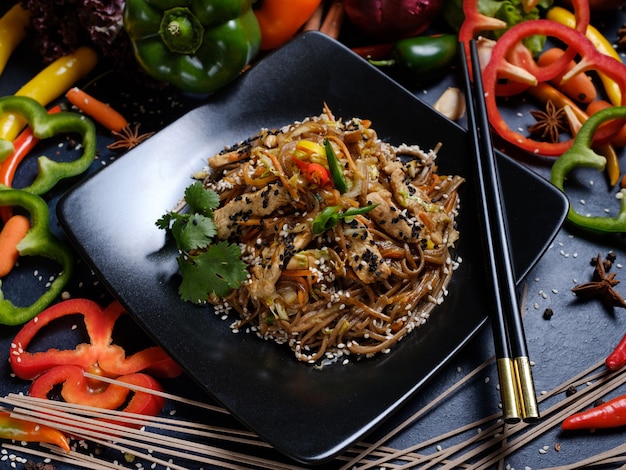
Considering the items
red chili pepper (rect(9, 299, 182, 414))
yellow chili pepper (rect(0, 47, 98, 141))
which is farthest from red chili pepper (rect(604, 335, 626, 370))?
yellow chili pepper (rect(0, 47, 98, 141))

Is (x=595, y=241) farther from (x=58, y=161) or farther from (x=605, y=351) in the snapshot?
(x=58, y=161)

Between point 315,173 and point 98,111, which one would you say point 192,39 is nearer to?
point 98,111

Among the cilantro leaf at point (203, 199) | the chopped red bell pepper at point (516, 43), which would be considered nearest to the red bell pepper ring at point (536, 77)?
the chopped red bell pepper at point (516, 43)

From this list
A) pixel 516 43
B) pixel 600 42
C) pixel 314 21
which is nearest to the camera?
pixel 516 43

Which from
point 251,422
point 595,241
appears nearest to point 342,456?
point 251,422

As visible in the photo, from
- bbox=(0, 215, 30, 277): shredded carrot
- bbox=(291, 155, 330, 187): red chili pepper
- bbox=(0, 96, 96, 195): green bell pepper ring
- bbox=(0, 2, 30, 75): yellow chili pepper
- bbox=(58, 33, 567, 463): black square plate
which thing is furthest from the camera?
bbox=(0, 2, 30, 75): yellow chili pepper

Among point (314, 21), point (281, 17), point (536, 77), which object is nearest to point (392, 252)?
point (536, 77)

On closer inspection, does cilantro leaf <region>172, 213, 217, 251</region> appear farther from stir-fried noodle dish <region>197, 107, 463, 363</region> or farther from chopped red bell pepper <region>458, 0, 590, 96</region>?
chopped red bell pepper <region>458, 0, 590, 96</region>
